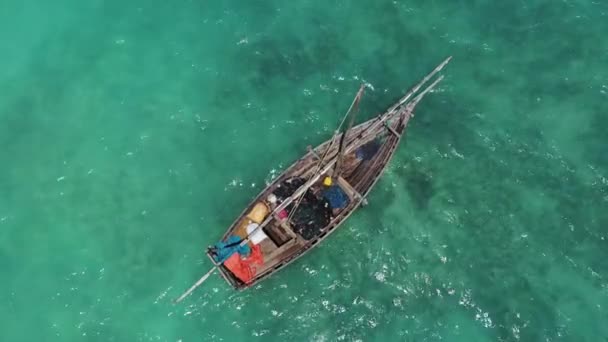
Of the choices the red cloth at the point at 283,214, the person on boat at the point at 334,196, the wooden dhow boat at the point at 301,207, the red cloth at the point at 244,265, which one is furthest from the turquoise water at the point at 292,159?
the red cloth at the point at 283,214

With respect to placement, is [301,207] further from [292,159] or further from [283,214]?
[292,159]

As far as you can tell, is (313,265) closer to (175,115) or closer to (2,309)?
(175,115)

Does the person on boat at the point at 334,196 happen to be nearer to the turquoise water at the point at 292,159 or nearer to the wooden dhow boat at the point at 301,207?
the wooden dhow boat at the point at 301,207

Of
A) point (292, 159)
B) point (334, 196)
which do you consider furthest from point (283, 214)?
point (292, 159)

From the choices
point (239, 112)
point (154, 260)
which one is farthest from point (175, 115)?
point (154, 260)

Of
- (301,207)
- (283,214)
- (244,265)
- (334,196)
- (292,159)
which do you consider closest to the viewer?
(244,265)

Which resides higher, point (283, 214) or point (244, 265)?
point (283, 214)

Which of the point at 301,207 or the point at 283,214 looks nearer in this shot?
the point at 283,214
